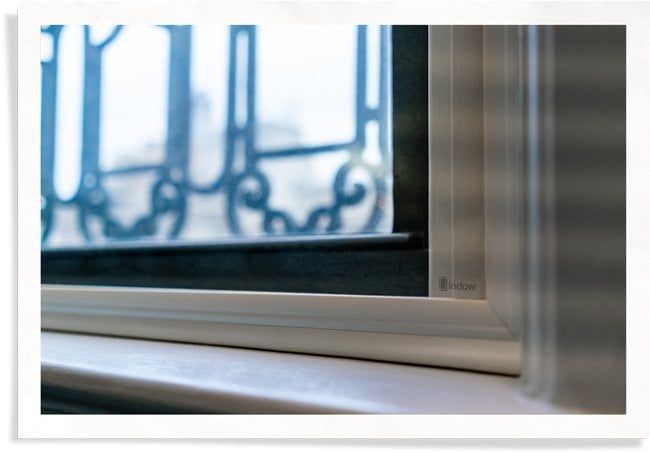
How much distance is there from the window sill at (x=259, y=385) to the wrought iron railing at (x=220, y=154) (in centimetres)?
14

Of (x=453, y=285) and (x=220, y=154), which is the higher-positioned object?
(x=220, y=154)

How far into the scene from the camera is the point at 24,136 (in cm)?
41

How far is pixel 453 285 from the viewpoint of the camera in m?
0.40

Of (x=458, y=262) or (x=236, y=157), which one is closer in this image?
(x=458, y=262)

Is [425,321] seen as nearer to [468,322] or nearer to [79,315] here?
[468,322]

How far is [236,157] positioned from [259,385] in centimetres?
28

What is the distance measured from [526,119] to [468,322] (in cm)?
15

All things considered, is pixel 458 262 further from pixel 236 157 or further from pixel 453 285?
pixel 236 157

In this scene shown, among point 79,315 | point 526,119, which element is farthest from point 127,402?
point 526,119

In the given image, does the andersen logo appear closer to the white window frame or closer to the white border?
the white window frame

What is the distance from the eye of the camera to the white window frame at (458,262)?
0.36 m
